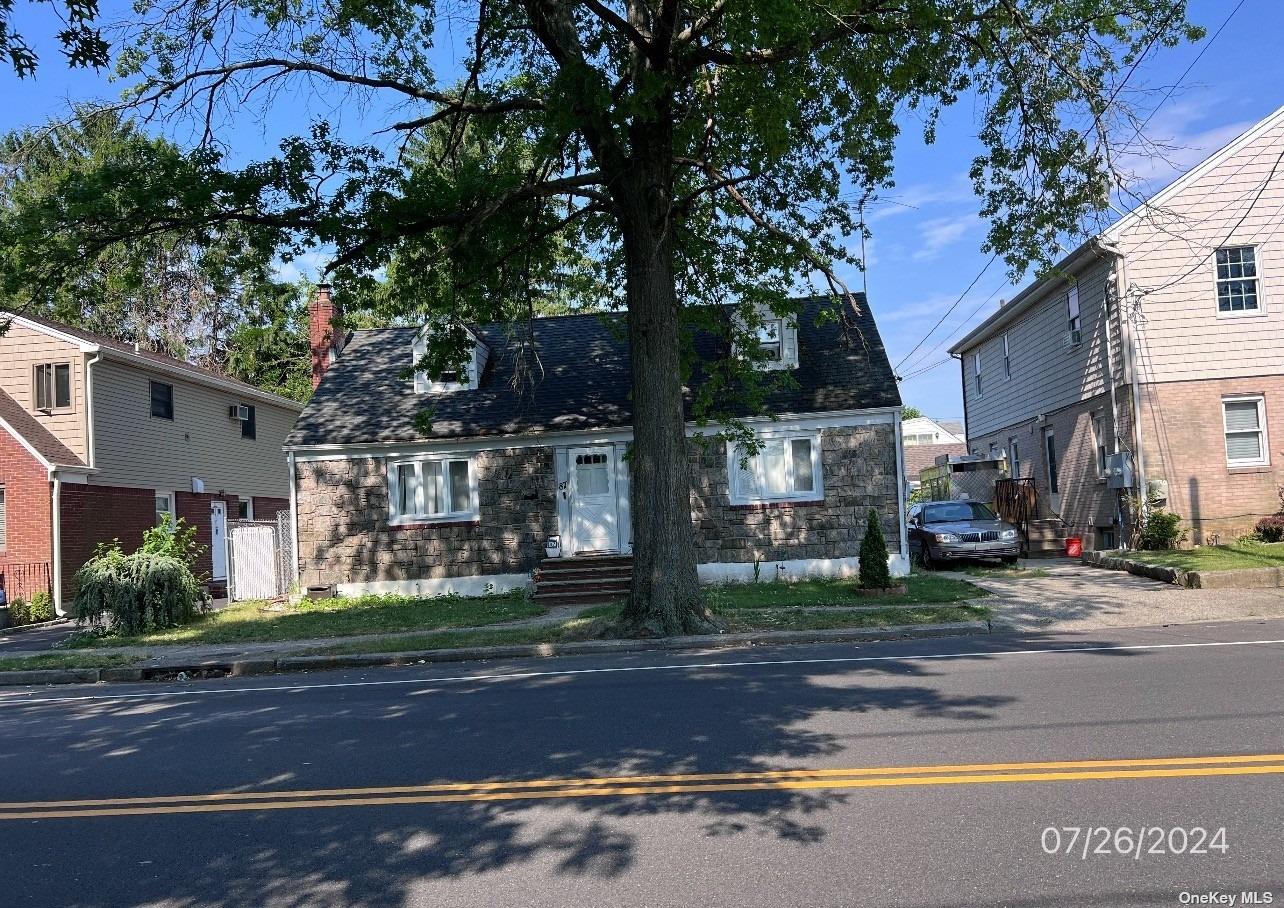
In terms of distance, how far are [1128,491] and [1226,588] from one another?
5561mm

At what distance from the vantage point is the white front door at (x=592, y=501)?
19609mm

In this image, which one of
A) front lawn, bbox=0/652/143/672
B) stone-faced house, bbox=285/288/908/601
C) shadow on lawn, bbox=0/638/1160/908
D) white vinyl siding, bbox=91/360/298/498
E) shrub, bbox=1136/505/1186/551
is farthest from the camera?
white vinyl siding, bbox=91/360/298/498

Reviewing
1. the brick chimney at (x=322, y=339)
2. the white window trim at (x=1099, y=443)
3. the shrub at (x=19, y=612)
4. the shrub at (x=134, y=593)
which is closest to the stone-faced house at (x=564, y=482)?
the brick chimney at (x=322, y=339)

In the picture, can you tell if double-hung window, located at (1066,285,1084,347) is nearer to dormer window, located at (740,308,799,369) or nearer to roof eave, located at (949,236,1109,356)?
roof eave, located at (949,236,1109,356)

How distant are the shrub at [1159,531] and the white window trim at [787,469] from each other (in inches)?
249

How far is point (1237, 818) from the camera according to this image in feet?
15.6

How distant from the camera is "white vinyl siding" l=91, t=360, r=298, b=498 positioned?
22.7m

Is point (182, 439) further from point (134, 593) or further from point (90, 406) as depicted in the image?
point (134, 593)

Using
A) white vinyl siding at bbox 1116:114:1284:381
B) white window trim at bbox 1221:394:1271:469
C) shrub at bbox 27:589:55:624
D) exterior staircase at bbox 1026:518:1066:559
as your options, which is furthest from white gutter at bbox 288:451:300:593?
white window trim at bbox 1221:394:1271:469

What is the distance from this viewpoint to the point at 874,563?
15.2m

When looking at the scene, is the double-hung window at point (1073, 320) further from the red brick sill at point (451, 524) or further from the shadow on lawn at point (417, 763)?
the shadow on lawn at point (417, 763)

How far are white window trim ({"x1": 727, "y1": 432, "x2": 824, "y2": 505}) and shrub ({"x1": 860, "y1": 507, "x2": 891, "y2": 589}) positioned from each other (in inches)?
143

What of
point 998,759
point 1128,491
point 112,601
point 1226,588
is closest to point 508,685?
point 998,759

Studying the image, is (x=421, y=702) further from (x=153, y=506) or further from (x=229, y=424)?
(x=229, y=424)
